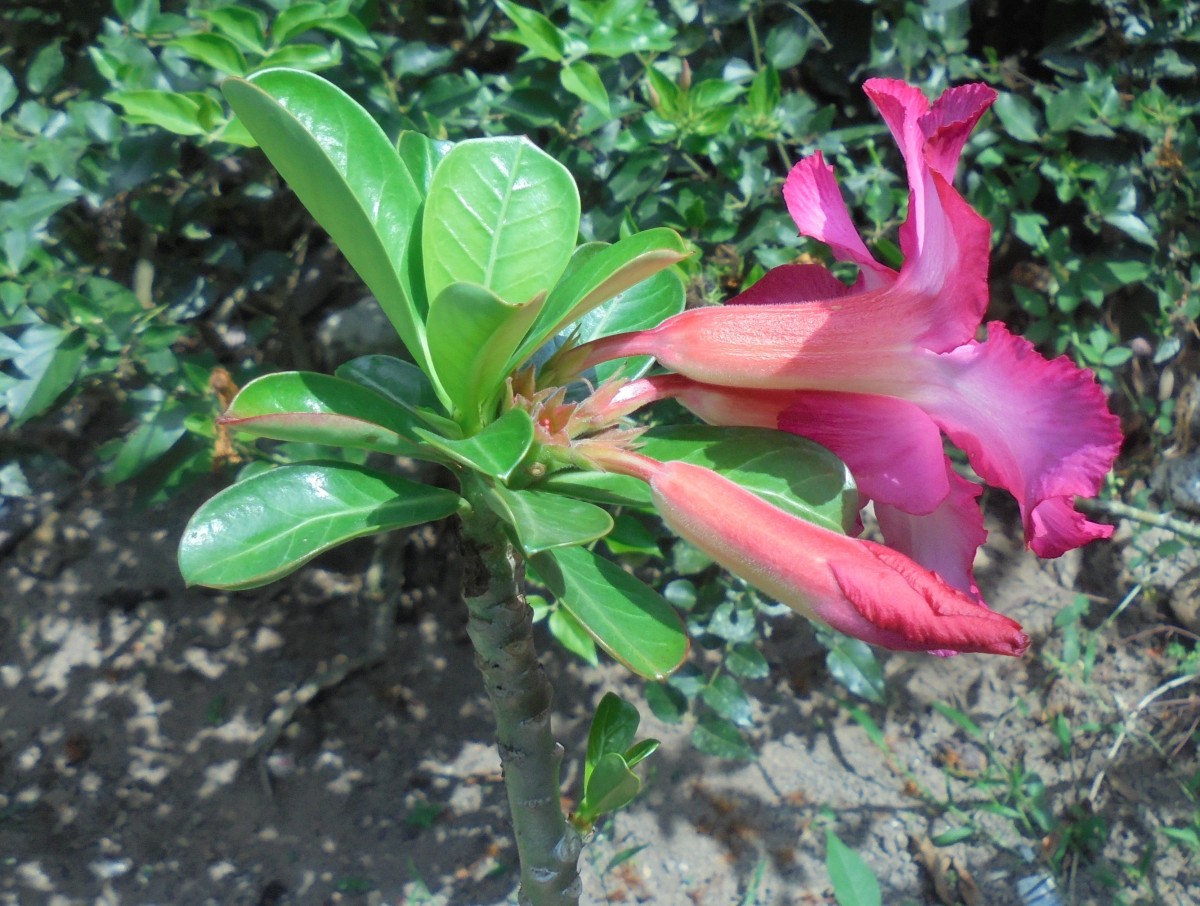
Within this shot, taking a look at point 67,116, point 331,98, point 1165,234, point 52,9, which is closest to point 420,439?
point 331,98

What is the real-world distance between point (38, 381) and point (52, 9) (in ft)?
2.79

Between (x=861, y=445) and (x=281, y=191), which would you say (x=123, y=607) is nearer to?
(x=281, y=191)

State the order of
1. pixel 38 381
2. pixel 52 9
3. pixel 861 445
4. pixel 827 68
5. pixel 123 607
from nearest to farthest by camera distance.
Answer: pixel 861 445 < pixel 38 381 < pixel 52 9 < pixel 827 68 < pixel 123 607

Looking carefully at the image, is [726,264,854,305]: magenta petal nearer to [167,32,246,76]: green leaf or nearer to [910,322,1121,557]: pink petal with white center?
[910,322,1121,557]: pink petal with white center

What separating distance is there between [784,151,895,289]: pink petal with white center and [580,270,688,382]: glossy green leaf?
0.16 m

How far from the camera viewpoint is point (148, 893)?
212cm

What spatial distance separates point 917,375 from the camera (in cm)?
62

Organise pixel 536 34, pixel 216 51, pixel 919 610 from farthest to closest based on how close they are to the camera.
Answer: pixel 536 34, pixel 216 51, pixel 919 610

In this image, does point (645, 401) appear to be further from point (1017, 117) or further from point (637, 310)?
point (1017, 117)

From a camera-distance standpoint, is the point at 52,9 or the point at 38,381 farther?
the point at 52,9

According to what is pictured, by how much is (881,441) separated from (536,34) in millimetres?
945

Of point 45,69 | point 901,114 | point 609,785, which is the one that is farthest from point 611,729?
point 45,69

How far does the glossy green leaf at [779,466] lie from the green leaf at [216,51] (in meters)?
0.88

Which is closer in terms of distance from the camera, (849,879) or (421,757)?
(849,879)
